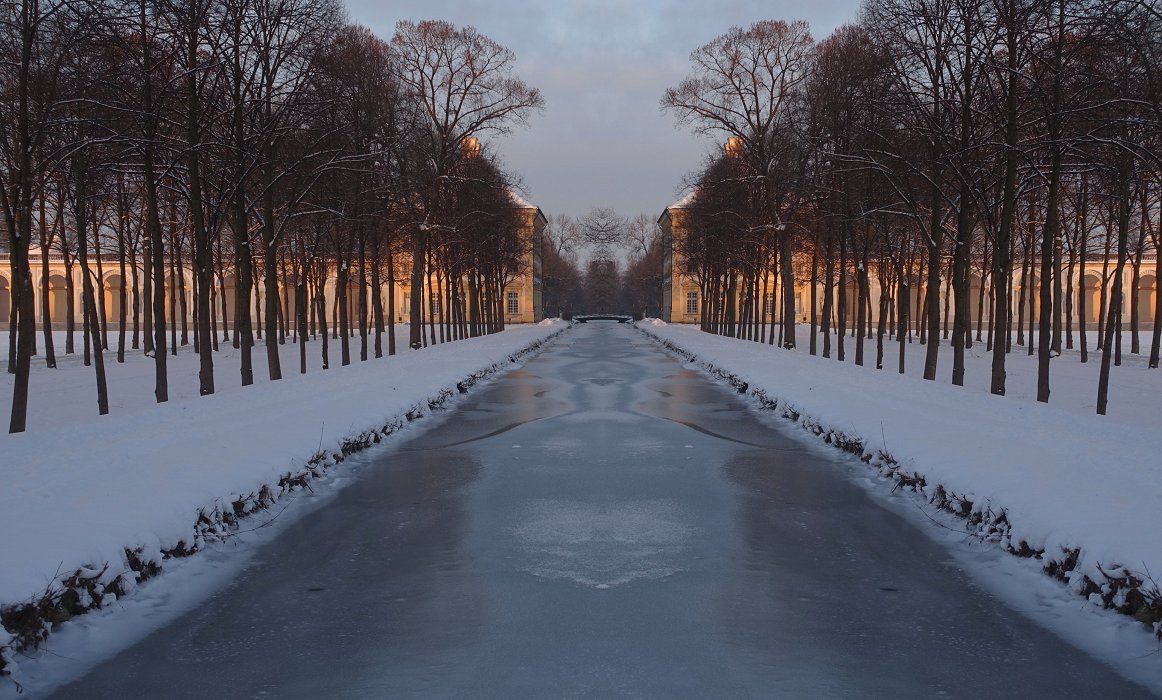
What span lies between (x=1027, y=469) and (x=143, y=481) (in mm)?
8363

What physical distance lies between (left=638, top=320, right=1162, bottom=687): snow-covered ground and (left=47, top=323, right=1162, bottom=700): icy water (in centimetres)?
47

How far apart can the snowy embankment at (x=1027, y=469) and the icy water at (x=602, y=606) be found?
0.64 metres

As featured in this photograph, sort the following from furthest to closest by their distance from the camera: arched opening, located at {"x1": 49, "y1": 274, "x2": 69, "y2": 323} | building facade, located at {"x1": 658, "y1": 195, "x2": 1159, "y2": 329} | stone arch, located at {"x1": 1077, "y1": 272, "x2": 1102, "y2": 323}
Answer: stone arch, located at {"x1": 1077, "y1": 272, "x2": 1102, "y2": 323}, arched opening, located at {"x1": 49, "y1": 274, "x2": 69, "y2": 323}, building facade, located at {"x1": 658, "y1": 195, "x2": 1159, "y2": 329}

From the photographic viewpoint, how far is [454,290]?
50.9 m

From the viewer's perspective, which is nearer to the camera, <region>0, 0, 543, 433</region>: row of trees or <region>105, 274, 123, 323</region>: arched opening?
<region>0, 0, 543, 433</region>: row of trees

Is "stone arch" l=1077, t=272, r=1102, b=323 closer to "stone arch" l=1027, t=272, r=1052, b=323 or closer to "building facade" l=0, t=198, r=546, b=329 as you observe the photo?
"stone arch" l=1027, t=272, r=1052, b=323

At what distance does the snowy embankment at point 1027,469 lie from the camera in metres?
6.73

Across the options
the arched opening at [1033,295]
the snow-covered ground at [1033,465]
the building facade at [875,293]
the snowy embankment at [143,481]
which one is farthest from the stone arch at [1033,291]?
the snowy embankment at [143,481]

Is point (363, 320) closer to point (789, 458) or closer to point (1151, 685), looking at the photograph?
point (789, 458)

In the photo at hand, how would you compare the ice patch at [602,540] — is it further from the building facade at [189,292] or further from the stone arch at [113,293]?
the stone arch at [113,293]

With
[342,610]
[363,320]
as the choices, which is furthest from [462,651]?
[363,320]

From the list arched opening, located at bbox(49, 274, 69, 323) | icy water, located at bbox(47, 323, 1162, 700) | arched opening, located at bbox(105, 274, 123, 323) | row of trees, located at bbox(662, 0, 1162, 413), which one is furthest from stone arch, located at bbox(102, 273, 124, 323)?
icy water, located at bbox(47, 323, 1162, 700)

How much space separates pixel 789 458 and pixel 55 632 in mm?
9452

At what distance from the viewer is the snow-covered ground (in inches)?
260
